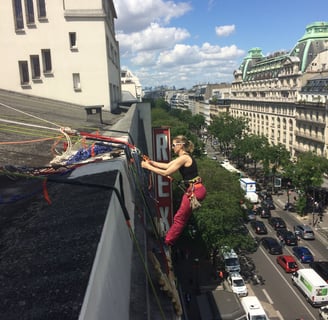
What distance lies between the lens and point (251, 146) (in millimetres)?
64188

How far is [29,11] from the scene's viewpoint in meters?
24.0

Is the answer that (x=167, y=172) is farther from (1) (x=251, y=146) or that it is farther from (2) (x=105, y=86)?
Result: (1) (x=251, y=146)

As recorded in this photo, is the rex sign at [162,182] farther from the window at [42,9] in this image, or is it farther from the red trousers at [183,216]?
the window at [42,9]

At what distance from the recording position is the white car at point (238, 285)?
2600 cm

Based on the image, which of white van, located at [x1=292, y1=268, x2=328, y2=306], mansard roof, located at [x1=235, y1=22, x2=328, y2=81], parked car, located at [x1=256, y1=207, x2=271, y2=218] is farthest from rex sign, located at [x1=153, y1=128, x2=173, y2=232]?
mansard roof, located at [x1=235, y1=22, x2=328, y2=81]

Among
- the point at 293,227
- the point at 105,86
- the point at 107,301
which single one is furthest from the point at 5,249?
the point at 293,227

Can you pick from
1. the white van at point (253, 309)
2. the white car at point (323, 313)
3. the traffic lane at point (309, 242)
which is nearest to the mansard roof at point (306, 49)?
the traffic lane at point (309, 242)

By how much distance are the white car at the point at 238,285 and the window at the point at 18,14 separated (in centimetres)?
2377

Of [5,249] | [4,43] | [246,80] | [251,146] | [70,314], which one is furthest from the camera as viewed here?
[246,80]

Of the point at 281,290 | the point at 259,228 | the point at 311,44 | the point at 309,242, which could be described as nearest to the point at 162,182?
the point at 281,290

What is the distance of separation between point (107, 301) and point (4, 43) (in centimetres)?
2536

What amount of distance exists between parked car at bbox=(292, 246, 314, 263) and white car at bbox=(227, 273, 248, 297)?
292 inches

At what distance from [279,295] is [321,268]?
15.2 feet

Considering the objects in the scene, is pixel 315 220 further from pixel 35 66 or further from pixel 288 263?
pixel 35 66
